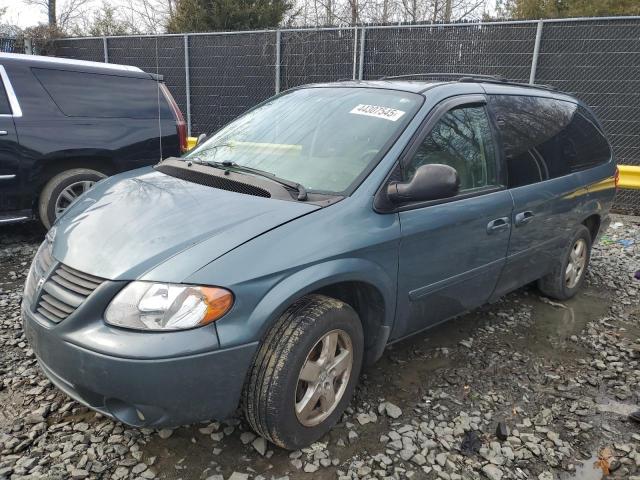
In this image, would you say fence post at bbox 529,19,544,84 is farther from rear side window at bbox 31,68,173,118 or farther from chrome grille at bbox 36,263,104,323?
chrome grille at bbox 36,263,104,323

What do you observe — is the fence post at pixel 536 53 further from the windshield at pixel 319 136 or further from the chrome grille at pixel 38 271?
the chrome grille at pixel 38 271

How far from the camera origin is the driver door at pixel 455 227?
9.01 ft

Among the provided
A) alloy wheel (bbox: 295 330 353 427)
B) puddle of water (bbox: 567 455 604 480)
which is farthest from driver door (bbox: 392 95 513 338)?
puddle of water (bbox: 567 455 604 480)

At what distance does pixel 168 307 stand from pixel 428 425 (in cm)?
157

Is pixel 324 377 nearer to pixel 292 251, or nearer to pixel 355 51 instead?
pixel 292 251

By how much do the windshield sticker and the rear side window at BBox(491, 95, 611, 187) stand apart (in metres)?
0.88

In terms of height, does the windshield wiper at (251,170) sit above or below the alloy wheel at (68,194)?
above

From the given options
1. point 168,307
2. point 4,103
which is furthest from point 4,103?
point 168,307

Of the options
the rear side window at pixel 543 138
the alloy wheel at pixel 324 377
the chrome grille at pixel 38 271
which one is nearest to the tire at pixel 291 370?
the alloy wheel at pixel 324 377

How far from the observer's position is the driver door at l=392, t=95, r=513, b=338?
108 inches

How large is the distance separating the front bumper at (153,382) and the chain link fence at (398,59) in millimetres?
7617

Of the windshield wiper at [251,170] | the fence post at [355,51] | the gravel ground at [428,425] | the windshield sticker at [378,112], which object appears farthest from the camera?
the fence post at [355,51]

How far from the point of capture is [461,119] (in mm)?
3133

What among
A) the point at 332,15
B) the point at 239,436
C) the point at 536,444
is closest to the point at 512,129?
the point at 536,444
